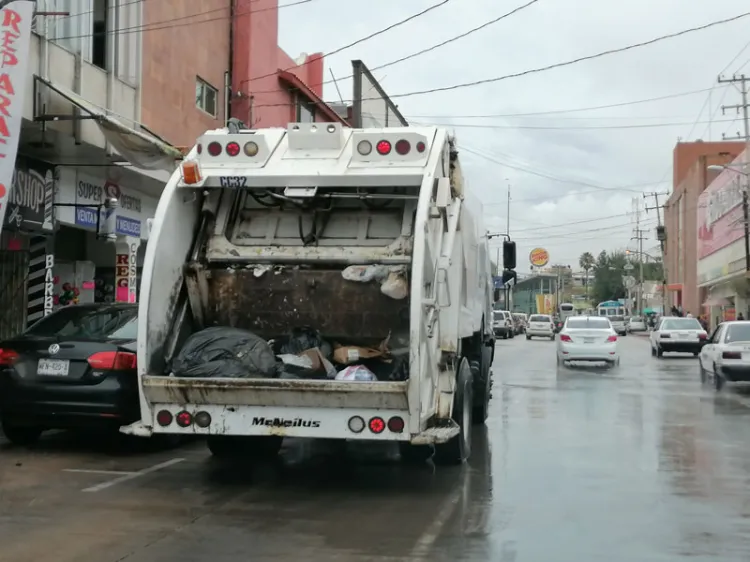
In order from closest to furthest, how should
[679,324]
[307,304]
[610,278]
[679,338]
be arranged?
[307,304] < [679,338] < [679,324] < [610,278]

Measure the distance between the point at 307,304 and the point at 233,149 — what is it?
1.52 meters

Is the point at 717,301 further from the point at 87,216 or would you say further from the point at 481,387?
the point at 481,387

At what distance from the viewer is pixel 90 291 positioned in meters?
19.5

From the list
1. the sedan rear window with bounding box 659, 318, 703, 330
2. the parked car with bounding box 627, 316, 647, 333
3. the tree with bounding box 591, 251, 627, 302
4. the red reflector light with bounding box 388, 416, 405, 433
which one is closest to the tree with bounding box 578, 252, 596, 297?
the tree with bounding box 591, 251, 627, 302

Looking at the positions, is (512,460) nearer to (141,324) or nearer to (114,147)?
(141,324)

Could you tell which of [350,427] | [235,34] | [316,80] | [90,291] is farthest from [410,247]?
[316,80]

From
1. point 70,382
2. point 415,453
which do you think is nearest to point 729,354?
point 415,453

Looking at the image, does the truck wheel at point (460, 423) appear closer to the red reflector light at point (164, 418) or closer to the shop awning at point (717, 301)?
the red reflector light at point (164, 418)

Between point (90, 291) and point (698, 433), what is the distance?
43.0 feet

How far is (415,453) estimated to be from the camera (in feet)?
30.5

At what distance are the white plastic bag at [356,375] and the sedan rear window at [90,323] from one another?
2762mm

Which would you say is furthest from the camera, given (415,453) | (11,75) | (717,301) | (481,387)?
(717,301)

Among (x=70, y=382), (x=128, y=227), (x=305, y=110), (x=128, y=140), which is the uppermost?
(x=305, y=110)

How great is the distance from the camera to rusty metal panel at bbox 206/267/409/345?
26.0 ft
